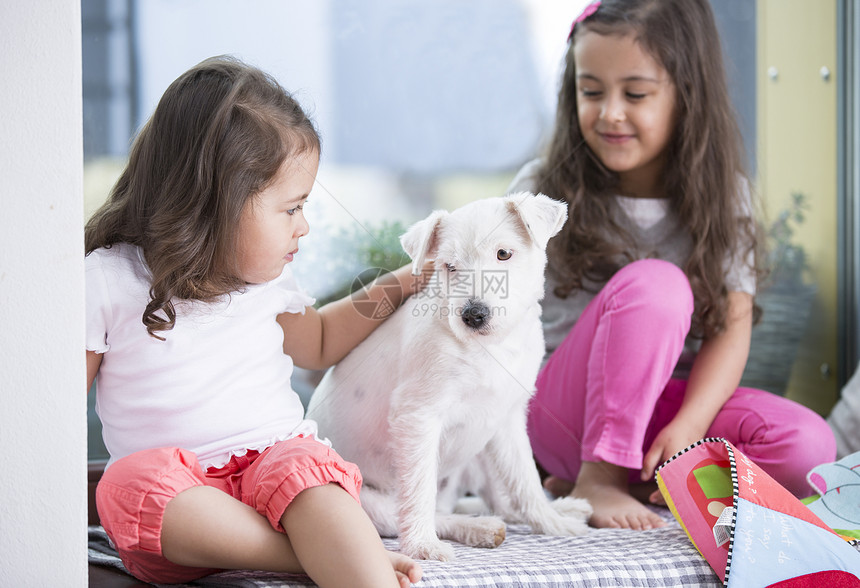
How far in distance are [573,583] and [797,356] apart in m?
1.73

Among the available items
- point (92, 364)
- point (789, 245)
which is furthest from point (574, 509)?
point (789, 245)

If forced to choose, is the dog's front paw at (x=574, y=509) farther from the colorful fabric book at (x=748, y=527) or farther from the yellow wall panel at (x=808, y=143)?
the yellow wall panel at (x=808, y=143)

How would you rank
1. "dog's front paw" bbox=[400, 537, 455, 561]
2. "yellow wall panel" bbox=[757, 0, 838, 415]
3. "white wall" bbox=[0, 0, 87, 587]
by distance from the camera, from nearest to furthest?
"white wall" bbox=[0, 0, 87, 587] < "dog's front paw" bbox=[400, 537, 455, 561] < "yellow wall panel" bbox=[757, 0, 838, 415]

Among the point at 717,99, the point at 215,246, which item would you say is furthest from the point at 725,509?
the point at 717,99

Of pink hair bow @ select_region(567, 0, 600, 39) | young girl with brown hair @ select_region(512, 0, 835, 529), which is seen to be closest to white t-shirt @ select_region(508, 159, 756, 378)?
young girl with brown hair @ select_region(512, 0, 835, 529)

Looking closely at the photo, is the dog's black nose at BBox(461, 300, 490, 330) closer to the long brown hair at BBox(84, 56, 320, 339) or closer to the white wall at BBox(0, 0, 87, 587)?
the long brown hair at BBox(84, 56, 320, 339)

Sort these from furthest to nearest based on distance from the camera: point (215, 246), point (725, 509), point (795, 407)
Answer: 1. point (795, 407)
2. point (215, 246)
3. point (725, 509)

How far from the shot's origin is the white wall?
1.02 m

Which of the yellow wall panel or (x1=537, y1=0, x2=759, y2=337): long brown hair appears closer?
(x1=537, y1=0, x2=759, y2=337): long brown hair

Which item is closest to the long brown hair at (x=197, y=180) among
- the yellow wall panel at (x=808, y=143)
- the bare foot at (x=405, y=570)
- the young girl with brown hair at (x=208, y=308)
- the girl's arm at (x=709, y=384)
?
the young girl with brown hair at (x=208, y=308)

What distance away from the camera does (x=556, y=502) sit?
1639mm

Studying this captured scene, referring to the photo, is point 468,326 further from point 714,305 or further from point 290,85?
point 714,305

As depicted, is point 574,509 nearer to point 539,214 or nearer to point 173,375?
point 539,214

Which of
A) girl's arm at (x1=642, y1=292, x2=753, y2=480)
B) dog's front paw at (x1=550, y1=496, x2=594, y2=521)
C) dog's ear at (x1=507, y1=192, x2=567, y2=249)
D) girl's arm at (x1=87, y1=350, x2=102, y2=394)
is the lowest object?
dog's front paw at (x1=550, y1=496, x2=594, y2=521)
